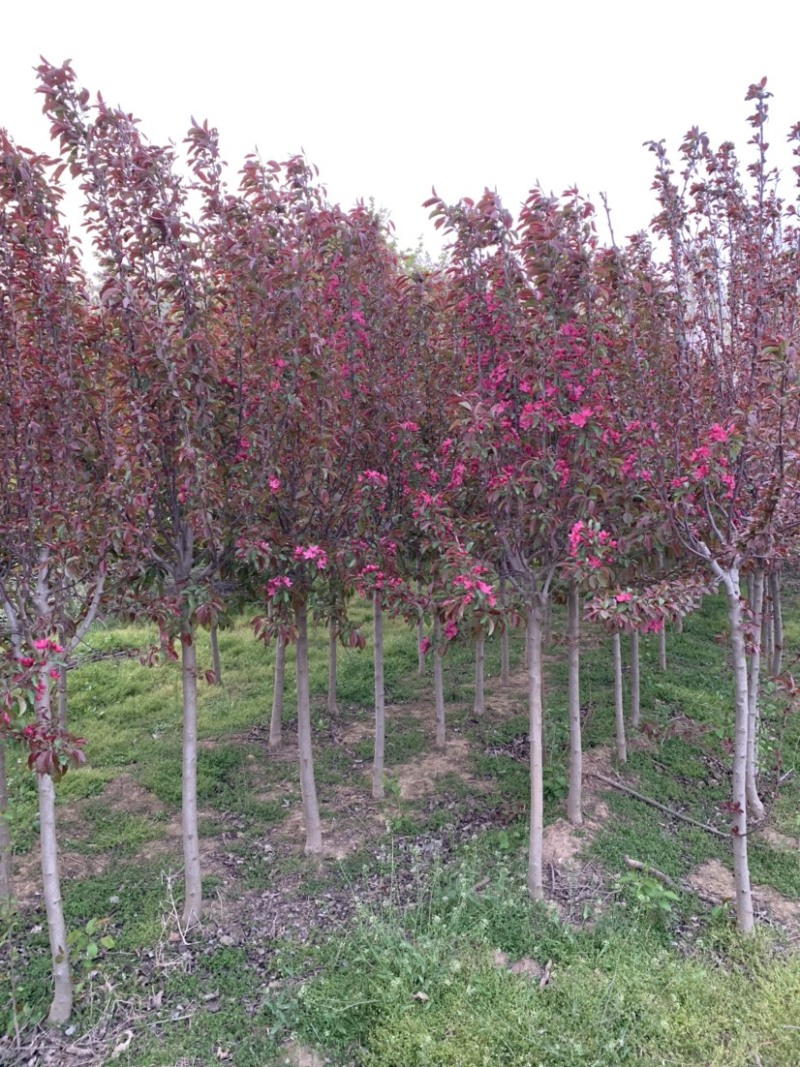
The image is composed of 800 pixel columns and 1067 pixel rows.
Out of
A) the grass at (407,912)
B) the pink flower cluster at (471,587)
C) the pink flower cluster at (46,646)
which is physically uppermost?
the pink flower cluster at (471,587)

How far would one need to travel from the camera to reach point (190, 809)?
367cm

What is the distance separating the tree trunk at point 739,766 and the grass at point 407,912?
0.13 metres

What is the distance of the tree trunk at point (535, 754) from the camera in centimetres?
369

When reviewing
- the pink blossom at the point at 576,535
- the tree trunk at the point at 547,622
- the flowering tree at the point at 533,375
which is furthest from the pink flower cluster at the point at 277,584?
the tree trunk at the point at 547,622

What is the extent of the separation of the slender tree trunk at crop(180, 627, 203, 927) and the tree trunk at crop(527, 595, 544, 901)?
1764 millimetres

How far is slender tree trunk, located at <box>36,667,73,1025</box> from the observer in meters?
2.92

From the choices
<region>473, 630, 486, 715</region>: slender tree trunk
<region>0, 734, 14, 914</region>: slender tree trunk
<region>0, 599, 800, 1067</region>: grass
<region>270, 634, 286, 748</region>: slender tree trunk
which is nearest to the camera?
<region>0, 599, 800, 1067</region>: grass

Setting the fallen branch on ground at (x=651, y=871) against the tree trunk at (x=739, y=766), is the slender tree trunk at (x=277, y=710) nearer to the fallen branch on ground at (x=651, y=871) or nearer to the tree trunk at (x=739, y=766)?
the fallen branch on ground at (x=651, y=871)

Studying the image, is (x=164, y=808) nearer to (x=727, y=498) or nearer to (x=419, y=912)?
(x=419, y=912)

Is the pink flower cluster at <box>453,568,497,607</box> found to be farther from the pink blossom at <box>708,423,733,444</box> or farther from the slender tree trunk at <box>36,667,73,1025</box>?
the slender tree trunk at <box>36,667,73,1025</box>

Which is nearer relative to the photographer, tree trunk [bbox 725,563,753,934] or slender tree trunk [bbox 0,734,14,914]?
tree trunk [bbox 725,563,753,934]

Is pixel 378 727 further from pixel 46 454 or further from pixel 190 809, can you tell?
pixel 46 454

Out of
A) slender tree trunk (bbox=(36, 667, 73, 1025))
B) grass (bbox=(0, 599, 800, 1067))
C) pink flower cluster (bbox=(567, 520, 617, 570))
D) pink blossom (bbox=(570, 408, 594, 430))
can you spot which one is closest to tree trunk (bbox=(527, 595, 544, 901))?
grass (bbox=(0, 599, 800, 1067))

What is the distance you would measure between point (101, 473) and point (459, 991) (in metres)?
2.85
